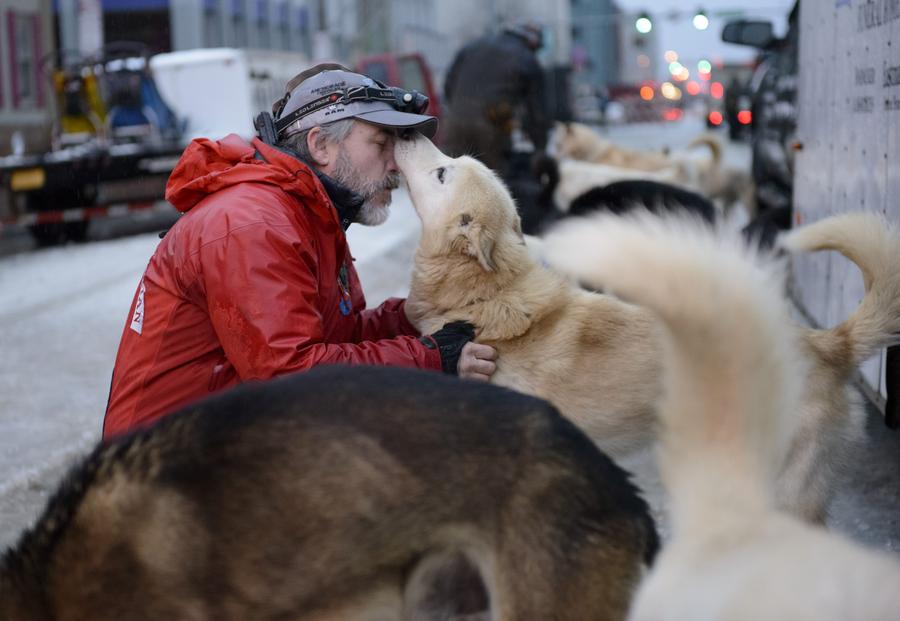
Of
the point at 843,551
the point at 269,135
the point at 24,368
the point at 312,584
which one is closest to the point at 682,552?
the point at 843,551

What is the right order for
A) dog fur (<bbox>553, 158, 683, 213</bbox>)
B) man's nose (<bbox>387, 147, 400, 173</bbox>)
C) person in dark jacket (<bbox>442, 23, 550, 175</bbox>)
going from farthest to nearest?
person in dark jacket (<bbox>442, 23, 550, 175</bbox>)
dog fur (<bbox>553, 158, 683, 213</bbox>)
man's nose (<bbox>387, 147, 400, 173</bbox>)

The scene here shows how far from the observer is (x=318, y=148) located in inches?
130

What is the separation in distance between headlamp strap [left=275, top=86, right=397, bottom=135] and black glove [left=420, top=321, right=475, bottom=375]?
770 millimetres

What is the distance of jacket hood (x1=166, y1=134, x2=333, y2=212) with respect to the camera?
3.01m

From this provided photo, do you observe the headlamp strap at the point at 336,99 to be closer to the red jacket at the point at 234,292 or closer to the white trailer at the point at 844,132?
the red jacket at the point at 234,292

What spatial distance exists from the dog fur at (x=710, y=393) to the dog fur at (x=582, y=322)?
5.34 feet

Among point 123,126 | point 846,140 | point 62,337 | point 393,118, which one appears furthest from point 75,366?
point 123,126

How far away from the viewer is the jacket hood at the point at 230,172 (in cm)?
301

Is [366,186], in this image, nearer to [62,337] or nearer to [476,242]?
[476,242]

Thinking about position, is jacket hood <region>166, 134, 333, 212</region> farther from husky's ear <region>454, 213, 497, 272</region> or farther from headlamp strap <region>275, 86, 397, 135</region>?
husky's ear <region>454, 213, 497, 272</region>

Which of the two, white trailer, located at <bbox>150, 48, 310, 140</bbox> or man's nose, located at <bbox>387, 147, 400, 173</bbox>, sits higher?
white trailer, located at <bbox>150, 48, 310, 140</bbox>

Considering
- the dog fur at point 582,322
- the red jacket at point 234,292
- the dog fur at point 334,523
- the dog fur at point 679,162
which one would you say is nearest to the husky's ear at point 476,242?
the dog fur at point 582,322

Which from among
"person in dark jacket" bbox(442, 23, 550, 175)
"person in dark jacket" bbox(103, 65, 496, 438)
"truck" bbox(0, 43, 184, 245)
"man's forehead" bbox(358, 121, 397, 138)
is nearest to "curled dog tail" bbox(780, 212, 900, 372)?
"person in dark jacket" bbox(103, 65, 496, 438)

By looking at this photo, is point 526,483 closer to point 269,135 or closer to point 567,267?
point 567,267
